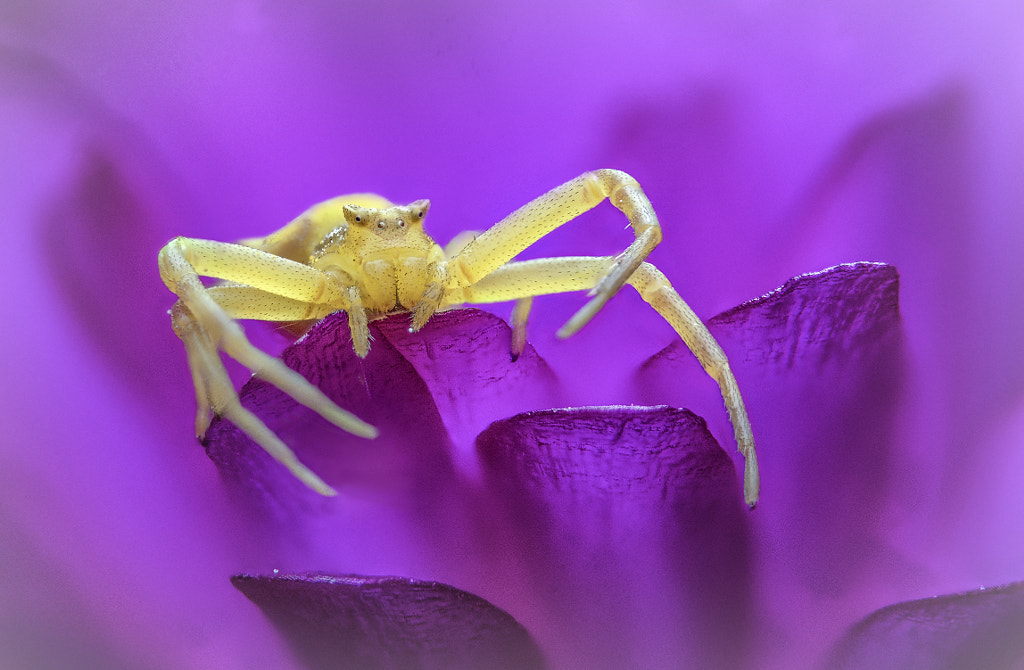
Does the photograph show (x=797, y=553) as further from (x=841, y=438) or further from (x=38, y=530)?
(x=38, y=530)

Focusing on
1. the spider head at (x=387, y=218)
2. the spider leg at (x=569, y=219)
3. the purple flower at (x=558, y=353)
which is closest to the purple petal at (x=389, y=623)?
the purple flower at (x=558, y=353)

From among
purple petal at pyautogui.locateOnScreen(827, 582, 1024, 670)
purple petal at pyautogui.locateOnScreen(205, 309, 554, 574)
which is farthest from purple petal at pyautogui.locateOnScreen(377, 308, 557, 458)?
purple petal at pyautogui.locateOnScreen(827, 582, 1024, 670)

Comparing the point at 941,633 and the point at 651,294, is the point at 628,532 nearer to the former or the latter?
the point at 941,633

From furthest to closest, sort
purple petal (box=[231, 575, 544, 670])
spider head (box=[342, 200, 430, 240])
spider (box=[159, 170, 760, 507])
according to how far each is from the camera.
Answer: spider head (box=[342, 200, 430, 240]), spider (box=[159, 170, 760, 507]), purple petal (box=[231, 575, 544, 670])

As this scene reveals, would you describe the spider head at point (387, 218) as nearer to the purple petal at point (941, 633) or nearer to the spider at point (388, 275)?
the spider at point (388, 275)

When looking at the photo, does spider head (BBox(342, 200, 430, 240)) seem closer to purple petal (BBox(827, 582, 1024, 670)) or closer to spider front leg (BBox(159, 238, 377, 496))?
spider front leg (BBox(159, 238, 377, 496))

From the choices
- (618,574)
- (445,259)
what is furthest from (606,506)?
(445,259)

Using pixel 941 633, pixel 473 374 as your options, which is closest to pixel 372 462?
pixel 473 374
